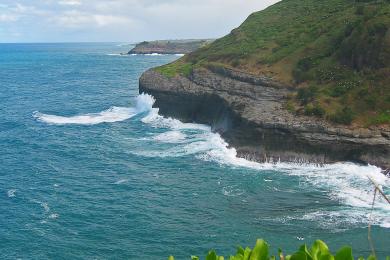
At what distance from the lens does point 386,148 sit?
4762 centimetres

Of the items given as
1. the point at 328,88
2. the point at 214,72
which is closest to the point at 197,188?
the point at 328,88

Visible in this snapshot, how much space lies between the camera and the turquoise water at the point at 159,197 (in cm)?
3362

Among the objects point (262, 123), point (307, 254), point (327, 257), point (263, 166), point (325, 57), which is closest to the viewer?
point (327, 257)

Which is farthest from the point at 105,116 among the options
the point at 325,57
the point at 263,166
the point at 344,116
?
the point at 344,116

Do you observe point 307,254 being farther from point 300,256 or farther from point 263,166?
point 263,166

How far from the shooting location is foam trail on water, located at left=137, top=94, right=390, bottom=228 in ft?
130

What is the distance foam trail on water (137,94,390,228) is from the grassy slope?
749cm

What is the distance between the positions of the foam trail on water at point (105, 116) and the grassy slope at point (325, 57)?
740 centimetres

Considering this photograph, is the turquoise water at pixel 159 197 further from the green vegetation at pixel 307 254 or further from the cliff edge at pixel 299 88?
the green vegetation at pixel 307 254

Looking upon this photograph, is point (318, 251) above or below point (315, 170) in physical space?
above

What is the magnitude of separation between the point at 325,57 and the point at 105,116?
1468 inches

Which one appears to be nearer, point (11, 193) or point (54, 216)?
point (54, 216)

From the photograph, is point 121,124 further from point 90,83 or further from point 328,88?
point 90,83

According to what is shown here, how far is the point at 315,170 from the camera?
161 feet
